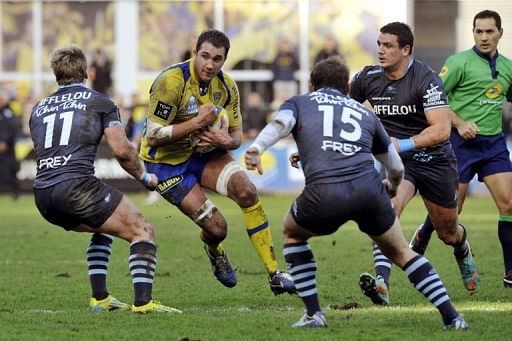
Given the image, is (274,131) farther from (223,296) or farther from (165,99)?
(223,296)

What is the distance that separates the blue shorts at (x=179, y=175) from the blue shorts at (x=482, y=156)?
244 cm

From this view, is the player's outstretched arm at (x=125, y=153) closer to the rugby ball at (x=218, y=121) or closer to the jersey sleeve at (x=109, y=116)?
the jersey sleeve at (x=109, y=116)

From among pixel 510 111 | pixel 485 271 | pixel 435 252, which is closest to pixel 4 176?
pixel 510 111

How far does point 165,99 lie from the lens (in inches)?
398

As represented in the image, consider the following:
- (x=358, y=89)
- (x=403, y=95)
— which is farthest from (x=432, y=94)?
(x=358, y=89)

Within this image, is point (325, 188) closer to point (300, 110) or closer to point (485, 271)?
point (300, 110)

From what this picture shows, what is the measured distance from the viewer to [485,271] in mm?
12680

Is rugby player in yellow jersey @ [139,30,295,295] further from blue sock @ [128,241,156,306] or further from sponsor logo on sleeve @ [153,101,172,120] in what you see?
blue sock @ [128,241,156,306]

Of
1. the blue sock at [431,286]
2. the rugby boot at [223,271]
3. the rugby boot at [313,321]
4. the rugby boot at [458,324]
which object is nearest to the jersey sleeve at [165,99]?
A: the rugby boot at [223,271]

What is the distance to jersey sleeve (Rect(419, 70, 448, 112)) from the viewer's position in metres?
9.91

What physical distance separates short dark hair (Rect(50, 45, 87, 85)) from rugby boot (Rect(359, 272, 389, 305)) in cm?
285

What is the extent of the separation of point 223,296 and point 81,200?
2.09m

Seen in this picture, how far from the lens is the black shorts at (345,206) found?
809cm

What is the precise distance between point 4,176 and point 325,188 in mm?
19583
